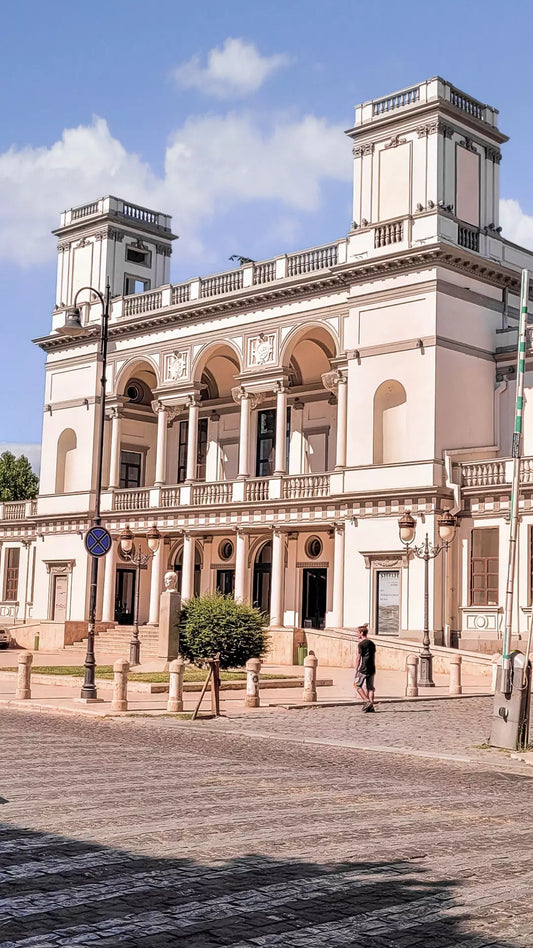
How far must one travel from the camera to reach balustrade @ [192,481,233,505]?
4288 centimetres

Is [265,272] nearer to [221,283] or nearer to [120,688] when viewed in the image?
[221,283]

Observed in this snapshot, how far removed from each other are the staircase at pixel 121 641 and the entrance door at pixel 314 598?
5.69 m

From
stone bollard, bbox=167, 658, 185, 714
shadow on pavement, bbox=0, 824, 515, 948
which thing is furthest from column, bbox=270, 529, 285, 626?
shadow on pavement, bbox=0, 824, 515, 948

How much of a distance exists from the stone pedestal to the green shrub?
259 cm

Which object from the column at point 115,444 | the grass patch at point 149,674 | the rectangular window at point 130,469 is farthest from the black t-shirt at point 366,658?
the rectangular window at point 130,469

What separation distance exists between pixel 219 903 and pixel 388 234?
107ft

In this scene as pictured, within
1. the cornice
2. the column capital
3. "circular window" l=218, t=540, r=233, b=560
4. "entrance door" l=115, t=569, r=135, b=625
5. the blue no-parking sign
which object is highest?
the cornice

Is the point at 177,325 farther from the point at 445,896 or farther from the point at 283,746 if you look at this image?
the point at 445,896

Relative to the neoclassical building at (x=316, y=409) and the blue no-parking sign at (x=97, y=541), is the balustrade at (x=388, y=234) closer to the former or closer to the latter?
the neoclassical building at (x=316, y=409)

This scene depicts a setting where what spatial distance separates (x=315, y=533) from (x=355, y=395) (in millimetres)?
6680

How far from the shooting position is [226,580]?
151 ft

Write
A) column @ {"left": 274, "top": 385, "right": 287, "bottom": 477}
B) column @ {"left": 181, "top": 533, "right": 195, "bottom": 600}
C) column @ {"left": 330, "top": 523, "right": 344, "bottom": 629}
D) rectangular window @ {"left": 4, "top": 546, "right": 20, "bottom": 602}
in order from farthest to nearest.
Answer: rectangular window @ {"left": 4, "top": 546, "right": 20, "bottom": 602}
column @ {"left": 181, "top": 533, "right": 195, "bottom": 600}
column @ {"left": 274, "top": 385, "right": 287, "bottom": 477}
column @ {"left": 330, "top": 523, "right": 344, "bottom": 629}

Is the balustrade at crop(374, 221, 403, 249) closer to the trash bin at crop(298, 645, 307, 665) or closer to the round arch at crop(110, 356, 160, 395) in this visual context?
the round arch at crop(110, 356, 160, 395)

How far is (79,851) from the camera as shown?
25.5 feet
